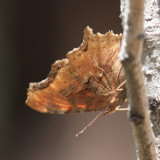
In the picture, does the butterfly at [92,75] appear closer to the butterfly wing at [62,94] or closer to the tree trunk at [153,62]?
the butterfly wing at [62,94]

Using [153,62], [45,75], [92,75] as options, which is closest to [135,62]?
[153,62]

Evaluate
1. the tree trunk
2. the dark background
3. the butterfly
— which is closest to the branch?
the tree trunk

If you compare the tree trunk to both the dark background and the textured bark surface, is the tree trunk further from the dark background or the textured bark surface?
the dark background

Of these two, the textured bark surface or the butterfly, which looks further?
the butterfly

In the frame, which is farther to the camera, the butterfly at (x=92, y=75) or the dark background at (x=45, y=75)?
the dark background at (x=45, y=75)

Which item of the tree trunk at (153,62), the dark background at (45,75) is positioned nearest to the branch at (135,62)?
the tree trunk at (153,62)

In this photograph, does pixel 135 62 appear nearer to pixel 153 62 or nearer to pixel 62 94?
pixel 153 62
